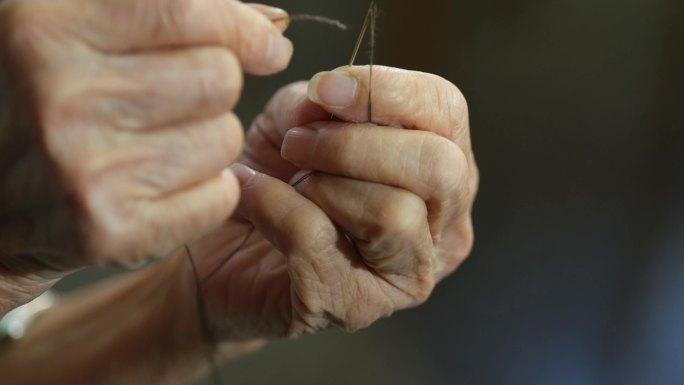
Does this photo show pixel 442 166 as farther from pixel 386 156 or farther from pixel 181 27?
pixel 181 27

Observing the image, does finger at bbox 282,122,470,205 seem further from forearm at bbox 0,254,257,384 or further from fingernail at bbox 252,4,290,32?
forearm at bbox 0,254,257,384

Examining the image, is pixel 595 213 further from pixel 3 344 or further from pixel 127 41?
pixel 3 344

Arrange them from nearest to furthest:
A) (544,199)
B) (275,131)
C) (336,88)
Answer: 1. (336,88)
2. (275,131)
3. (544,199)

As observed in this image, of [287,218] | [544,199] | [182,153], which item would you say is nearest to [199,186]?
[182,153]

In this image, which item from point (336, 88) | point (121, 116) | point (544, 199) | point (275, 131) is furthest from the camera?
point (544, 199)

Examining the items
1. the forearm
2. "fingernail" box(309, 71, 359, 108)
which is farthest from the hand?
the forearm

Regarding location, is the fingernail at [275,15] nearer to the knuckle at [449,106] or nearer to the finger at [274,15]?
the finger at [274,15]

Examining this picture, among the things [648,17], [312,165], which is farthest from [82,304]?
[648,17]

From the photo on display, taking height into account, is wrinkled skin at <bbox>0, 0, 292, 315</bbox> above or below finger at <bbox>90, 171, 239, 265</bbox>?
above

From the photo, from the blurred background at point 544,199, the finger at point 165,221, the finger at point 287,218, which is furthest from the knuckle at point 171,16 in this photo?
the blurred background at point 544,199
